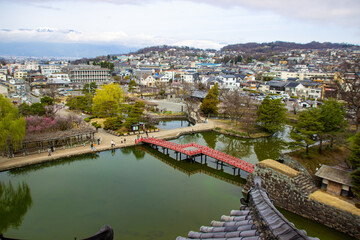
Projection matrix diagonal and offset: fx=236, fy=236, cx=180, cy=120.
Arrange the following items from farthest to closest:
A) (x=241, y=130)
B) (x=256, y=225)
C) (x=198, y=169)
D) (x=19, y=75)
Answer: (x=19, y=75), (x=241, y=130), (x=198, y=169), (x=256, y=225)

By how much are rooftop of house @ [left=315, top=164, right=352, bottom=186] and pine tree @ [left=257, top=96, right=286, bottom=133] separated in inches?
527

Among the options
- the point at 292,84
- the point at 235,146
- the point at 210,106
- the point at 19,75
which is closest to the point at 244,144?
the point at 235,146

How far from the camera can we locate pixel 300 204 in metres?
13.5

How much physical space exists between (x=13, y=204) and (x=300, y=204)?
17043 mm

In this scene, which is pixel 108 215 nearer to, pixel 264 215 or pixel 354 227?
pixel 264 215

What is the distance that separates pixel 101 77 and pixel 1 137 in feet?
182

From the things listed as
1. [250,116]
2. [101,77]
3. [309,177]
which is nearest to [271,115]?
[250,116]

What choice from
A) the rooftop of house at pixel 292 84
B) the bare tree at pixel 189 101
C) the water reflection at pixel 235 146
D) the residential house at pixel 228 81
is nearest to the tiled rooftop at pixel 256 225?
the water reflection at pixel 235 146

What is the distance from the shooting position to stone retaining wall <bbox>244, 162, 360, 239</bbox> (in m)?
11.8

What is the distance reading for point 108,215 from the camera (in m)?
13.1

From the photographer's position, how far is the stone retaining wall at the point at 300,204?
11.8 meters

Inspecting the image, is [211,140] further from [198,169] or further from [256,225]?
[256,225]

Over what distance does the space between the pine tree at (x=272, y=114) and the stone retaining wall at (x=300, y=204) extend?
13490 millimetres

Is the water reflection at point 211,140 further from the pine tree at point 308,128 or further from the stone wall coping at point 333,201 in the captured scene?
the stone wall coping at point 333,201
